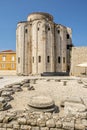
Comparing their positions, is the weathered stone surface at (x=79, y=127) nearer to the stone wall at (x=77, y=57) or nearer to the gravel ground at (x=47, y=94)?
the gravel ground at (x=47, y=94)

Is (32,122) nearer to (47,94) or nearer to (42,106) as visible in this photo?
(42,106)

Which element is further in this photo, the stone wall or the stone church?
the stone church

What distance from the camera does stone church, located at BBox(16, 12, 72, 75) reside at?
31875mm

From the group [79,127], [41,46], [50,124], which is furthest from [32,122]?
[41,46]

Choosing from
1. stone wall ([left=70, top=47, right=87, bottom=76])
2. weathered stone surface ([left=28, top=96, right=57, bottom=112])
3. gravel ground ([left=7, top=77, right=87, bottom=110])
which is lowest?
gravel ground ([left=7, top=77, right=87, bottom=110])

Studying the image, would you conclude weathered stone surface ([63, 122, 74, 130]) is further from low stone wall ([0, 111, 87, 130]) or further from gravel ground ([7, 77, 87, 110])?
gravel ground ([7, 77, 87, 110])

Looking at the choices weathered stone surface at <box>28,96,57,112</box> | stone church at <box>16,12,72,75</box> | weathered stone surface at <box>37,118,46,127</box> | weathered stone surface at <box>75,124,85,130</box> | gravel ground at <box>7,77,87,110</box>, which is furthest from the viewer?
stone church at <box>16,12,72,75</box>

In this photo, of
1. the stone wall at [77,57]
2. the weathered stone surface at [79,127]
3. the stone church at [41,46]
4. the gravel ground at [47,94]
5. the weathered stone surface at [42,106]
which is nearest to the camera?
the weathered stone surface at [79,127]

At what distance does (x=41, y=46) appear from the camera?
31906mm

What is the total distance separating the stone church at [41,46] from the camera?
31.9 meters

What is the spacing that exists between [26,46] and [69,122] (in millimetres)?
30227

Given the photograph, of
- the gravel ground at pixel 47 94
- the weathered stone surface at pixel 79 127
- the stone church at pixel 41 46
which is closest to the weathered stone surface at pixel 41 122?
the weathered stone surface at pixel 79 127

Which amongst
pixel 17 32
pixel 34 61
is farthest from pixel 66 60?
pixel 17 32

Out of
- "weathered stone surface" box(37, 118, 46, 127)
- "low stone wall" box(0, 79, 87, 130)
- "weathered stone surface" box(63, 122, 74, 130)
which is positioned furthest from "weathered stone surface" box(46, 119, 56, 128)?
"weathered stone surface" box(63, 122, 74, 130)
